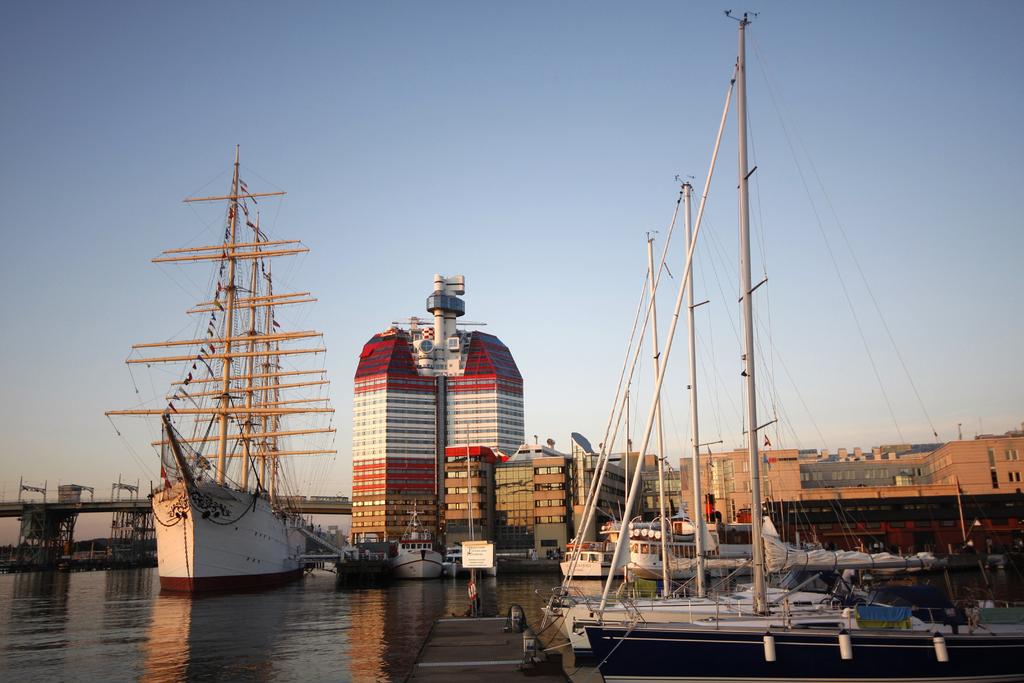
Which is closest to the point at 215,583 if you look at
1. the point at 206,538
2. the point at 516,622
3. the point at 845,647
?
the point at 206,538

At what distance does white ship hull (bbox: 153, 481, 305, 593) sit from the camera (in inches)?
2569

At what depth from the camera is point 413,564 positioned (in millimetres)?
85125

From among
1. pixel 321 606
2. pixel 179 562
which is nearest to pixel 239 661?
pixel 321 606

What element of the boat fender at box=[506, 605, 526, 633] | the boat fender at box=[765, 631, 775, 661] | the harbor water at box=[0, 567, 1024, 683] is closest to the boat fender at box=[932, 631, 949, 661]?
the harbor water at box=[0, 567, 1024, 683]

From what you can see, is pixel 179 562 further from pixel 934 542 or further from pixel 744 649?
pixel 934 542

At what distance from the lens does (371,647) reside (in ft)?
102

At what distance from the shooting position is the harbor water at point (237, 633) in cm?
2653

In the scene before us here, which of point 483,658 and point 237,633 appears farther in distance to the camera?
point 237,633

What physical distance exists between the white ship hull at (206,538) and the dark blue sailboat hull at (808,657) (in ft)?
182

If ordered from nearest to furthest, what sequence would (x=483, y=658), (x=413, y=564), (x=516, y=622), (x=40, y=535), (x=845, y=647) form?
(x=845, y=647)
(x=483, y=658)
(x=516, y=622)
(x=413, y=564)
(x=40, y=535)

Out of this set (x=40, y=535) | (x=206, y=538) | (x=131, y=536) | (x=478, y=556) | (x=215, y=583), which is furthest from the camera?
(x=131, y=536)

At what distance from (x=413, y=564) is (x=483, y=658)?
2455 inches

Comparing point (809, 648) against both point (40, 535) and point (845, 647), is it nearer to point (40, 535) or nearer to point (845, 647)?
point (845, 647)

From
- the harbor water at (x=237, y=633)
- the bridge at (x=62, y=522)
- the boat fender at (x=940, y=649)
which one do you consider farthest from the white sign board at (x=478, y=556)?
the bridge at (x=62, y=522)
